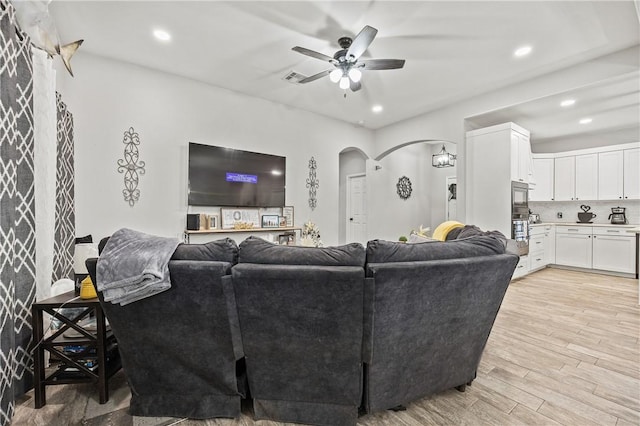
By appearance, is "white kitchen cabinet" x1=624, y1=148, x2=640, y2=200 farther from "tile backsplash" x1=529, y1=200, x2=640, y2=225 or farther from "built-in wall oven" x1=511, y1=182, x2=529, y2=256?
"built-in wall oven" x1=511, y1=182, x2=529, y2=256

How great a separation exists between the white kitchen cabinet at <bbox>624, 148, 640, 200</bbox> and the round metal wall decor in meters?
3.93

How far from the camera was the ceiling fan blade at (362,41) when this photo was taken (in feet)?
8.08

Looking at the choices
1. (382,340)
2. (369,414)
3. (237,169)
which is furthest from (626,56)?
(237,169)

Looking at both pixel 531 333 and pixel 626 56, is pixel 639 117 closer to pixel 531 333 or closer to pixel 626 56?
Result: pixel 626 56

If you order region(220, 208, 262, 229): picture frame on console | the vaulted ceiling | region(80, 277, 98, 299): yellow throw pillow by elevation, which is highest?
the vaulted ceiling

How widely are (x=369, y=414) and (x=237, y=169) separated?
12.6 feet

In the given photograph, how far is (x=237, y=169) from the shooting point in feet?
15.0

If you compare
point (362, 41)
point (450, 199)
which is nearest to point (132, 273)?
point (362, 41)

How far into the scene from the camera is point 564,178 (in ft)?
19.3

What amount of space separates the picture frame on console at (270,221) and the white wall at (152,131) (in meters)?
0.44

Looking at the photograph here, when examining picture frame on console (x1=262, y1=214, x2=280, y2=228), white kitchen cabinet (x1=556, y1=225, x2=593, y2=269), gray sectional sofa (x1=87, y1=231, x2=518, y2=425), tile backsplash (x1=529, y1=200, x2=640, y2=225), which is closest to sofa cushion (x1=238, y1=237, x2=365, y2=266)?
gray sectional sofa (x1=87, y1=231, x2=518, y2=425)

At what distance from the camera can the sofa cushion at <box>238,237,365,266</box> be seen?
1.39 m

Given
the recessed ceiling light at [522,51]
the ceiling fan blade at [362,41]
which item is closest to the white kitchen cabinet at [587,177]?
the recessed ceiling light at [522,51]

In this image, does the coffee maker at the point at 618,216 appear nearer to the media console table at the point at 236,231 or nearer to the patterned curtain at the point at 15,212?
the media console table at the point at 236,231
